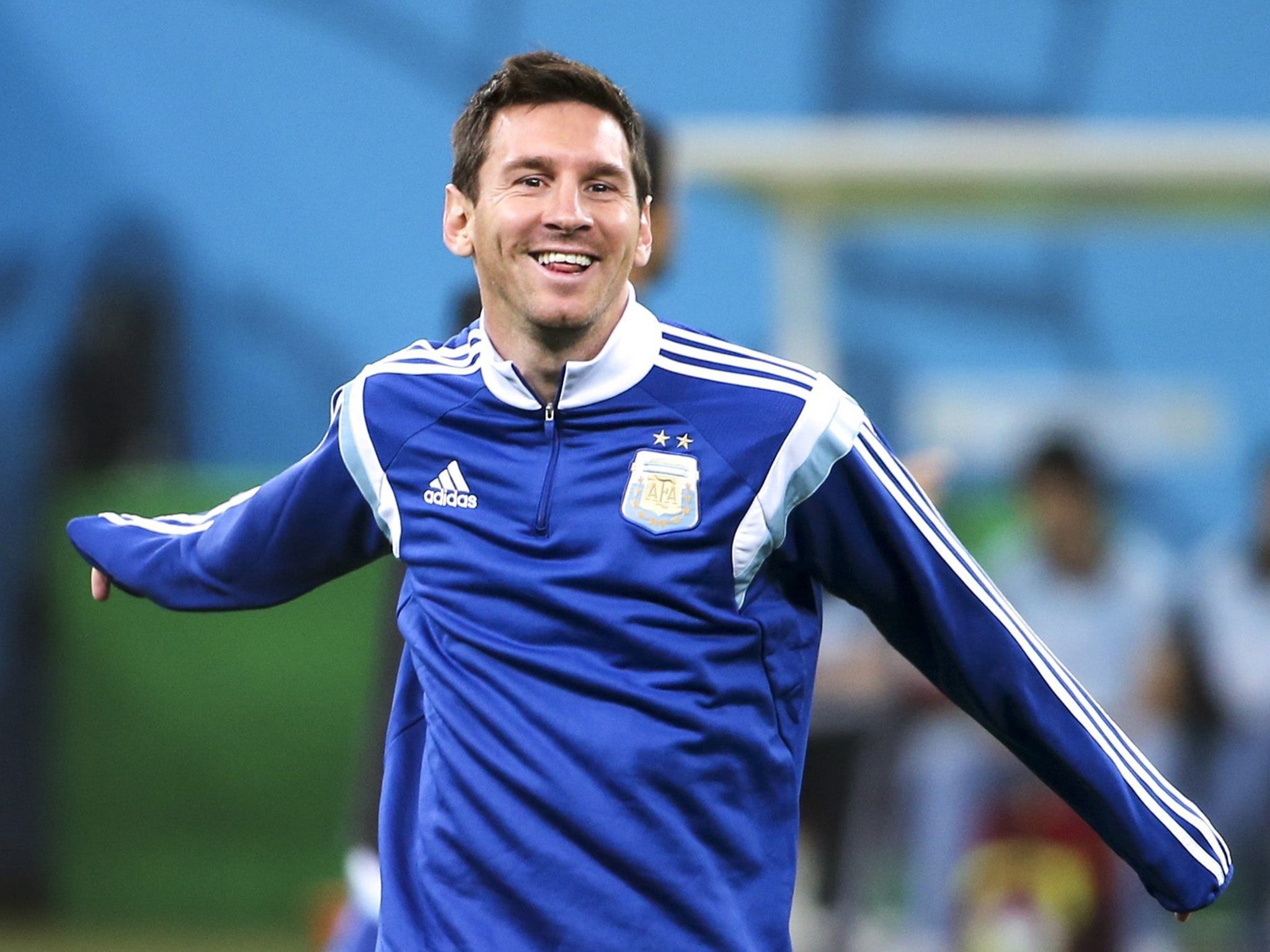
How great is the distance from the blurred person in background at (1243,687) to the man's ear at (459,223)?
5264 millimetres

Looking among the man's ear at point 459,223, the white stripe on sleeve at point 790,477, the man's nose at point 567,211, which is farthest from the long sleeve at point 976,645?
the man's ear at point 459,223

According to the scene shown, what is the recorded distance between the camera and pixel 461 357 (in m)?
2.71

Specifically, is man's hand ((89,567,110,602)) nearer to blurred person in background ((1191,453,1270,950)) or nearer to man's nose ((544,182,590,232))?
man's nose ((544,182,590,232))

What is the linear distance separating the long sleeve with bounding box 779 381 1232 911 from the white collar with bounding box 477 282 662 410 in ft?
0.91

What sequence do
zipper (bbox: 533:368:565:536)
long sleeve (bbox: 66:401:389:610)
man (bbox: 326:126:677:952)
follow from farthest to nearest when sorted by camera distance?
man (bbox: 326:126:677:952) < long sleeve (bbox: 66:401:389:610) < zipper (bbox: 533:368:565:536)

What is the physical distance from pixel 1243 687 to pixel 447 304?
340 cm

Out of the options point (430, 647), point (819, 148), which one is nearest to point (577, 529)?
point (430, 647)

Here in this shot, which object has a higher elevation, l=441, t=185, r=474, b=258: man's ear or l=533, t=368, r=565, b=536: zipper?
l=441, t=185, r=474, b=258: man's ear

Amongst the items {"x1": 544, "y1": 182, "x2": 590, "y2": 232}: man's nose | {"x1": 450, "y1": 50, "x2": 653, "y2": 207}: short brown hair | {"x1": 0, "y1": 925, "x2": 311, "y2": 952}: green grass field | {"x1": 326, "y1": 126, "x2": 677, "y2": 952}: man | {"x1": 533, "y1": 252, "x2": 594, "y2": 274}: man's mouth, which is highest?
{"x1": 450, "y1": 50, "x2": 653, "y2": 207}: short brown hair

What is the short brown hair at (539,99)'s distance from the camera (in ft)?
8.55

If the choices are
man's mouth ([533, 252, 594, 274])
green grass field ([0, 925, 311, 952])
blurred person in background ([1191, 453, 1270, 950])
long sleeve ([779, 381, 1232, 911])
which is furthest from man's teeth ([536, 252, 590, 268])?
green grass field ([0, 925, 311, 952])

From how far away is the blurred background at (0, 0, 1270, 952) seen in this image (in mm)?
8055

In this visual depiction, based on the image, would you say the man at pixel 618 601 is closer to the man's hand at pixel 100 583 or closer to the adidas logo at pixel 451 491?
the adidas logo at pixel 451 491

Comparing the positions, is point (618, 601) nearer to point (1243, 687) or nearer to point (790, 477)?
point (790, 477)
